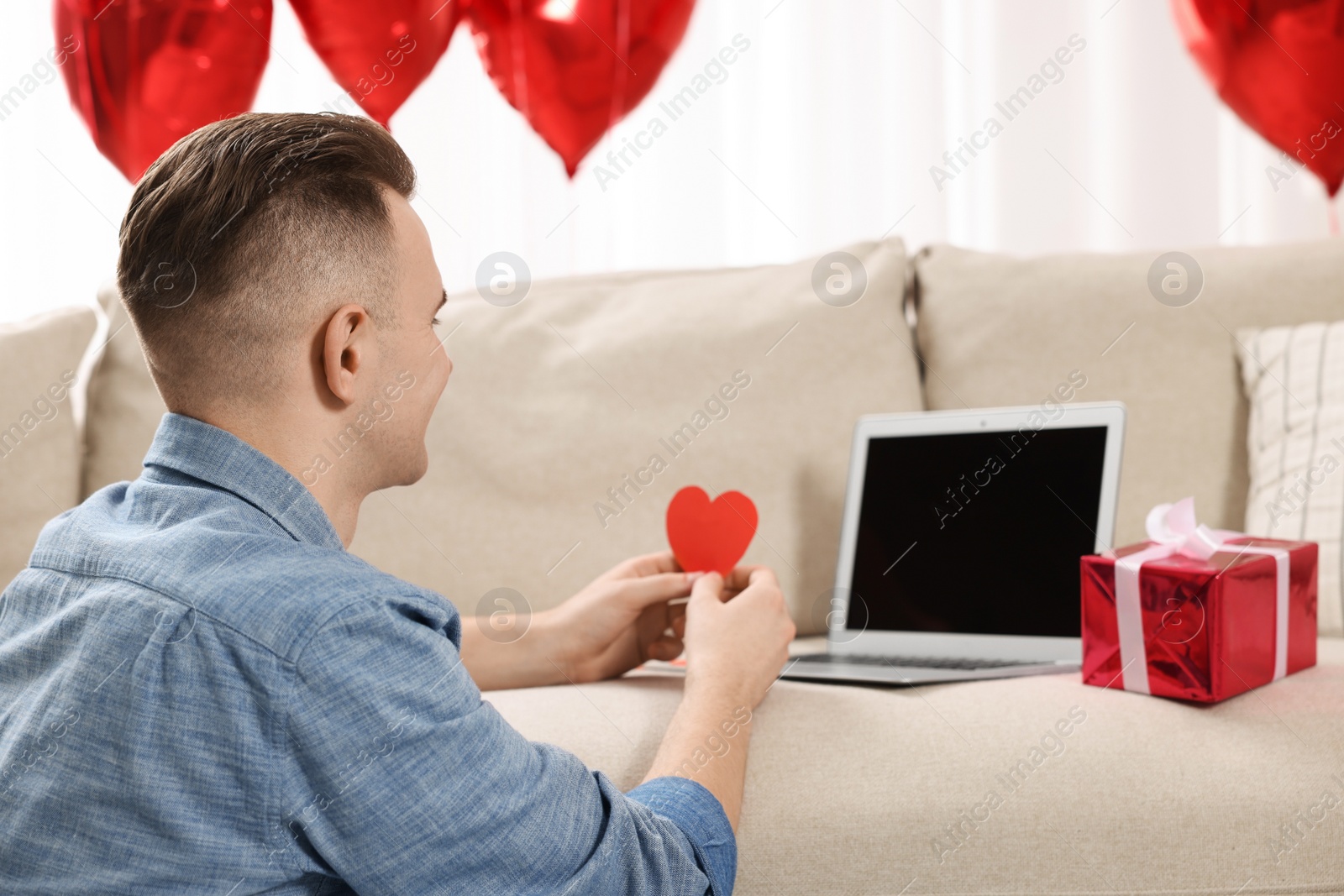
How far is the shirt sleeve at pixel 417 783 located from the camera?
1.78 ft

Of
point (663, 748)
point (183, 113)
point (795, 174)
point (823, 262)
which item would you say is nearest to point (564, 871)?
point (663, 748)

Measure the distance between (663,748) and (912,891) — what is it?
0.74 ft

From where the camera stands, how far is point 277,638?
1.77 ft

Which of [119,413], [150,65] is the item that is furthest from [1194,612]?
[150,65]

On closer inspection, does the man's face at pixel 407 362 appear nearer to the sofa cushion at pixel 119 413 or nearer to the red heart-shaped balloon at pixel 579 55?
the sofa cushion at pixel 119 413

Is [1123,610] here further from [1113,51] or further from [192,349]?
[1113,51]

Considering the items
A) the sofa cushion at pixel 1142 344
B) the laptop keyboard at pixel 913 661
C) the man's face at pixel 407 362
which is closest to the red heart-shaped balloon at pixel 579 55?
the sofa cushion at pixel 1142 344

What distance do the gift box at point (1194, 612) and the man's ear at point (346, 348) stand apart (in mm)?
683

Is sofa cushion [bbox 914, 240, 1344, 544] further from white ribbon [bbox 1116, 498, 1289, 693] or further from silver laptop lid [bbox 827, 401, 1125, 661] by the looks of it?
white ribbon [bbox 1116, 498, 1289, 693]

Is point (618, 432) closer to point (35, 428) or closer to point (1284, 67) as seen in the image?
point (35, 428)

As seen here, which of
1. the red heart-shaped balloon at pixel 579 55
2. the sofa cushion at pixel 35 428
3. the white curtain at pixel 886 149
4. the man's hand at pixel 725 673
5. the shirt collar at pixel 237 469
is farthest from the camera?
→ the white curtain at pixel 886 149

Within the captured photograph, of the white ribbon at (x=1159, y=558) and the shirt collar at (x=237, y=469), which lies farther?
the white ribbon at (x=1159, y=558)

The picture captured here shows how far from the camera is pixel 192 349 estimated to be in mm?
686

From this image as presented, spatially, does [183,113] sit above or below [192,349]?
above
